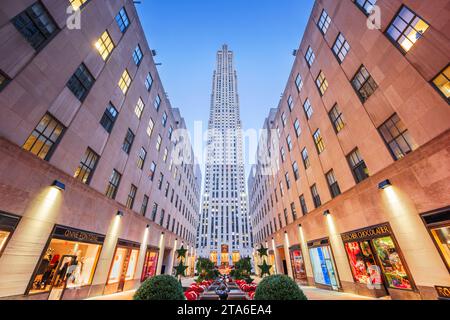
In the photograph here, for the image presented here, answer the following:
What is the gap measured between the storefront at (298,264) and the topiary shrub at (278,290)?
1690 centimetres

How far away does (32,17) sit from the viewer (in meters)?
9.37

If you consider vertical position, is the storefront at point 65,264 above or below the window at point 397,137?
below

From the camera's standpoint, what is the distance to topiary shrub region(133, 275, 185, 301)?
589 cm

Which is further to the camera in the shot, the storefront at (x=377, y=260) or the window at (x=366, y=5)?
the window at (x=366, y=5)

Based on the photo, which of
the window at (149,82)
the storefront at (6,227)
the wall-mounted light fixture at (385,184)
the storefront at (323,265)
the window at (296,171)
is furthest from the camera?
the window at (296,171)

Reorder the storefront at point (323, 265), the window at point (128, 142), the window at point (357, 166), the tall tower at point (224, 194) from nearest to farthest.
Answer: the window at point (357, 166) → the storefront at point (323, 265) → the window at point (128, 142) → the tall tower at point (224, 194)

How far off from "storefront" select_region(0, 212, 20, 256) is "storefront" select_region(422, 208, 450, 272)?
18.2m

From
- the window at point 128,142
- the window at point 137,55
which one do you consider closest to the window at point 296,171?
the window at point 128,142

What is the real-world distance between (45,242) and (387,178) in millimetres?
18227

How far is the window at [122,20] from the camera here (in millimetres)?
15867

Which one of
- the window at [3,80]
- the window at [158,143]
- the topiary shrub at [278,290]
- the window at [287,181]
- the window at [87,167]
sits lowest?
the topiary shrub at [278,290]

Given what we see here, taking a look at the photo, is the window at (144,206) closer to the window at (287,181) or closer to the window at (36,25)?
the window at (36,25)

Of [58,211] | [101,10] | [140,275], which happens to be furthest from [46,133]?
[140,275]
